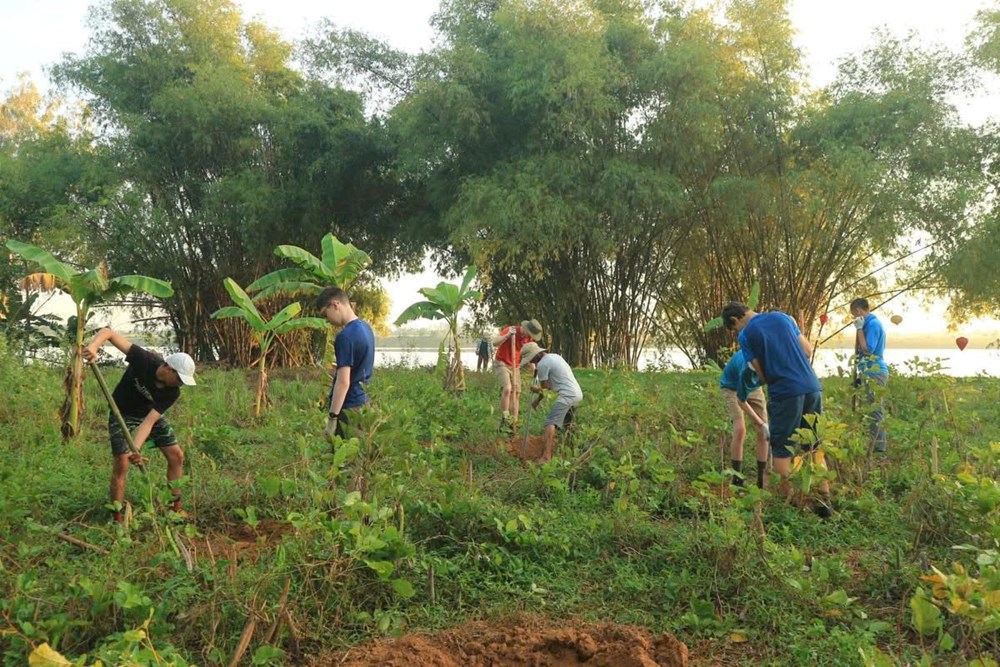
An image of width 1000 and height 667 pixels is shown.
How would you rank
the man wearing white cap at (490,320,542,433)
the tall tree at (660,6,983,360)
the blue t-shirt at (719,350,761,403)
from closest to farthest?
the blue t-shirt at (719,350,761,403) → the man wearing white cap at (490,320,542,433) → the tall tree at (660,6,983,360)

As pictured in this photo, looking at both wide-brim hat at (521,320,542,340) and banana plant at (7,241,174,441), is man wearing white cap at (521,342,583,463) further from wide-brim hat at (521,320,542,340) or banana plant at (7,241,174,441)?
banana plant at (7,241,174,441)

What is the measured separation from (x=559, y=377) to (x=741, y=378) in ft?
5.03

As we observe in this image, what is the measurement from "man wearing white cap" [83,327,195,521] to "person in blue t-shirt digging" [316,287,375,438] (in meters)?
0.81

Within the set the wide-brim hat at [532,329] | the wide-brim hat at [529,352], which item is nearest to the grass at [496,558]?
the wide-brim hat at [529,352]

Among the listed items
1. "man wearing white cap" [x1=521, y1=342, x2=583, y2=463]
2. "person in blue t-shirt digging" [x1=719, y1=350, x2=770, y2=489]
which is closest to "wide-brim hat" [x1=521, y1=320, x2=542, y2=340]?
"man wearing white cap" [x1=521, y1=342, x2=583, y2=463]

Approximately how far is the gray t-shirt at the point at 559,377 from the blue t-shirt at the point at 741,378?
1229mm

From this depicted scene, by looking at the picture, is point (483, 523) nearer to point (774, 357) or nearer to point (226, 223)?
point (774, 357)

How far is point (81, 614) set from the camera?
285 cm

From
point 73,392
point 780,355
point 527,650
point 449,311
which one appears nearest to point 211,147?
point 449,311

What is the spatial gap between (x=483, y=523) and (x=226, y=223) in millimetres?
11606

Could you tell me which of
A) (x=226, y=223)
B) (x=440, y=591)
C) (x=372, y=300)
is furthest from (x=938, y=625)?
(x=372, y=300)

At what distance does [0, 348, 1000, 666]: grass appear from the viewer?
280 centimetres

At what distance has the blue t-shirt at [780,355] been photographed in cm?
443

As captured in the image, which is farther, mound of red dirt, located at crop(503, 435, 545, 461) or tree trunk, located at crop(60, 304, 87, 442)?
tree trunk, located at crop(60, 304, 87, 442)
